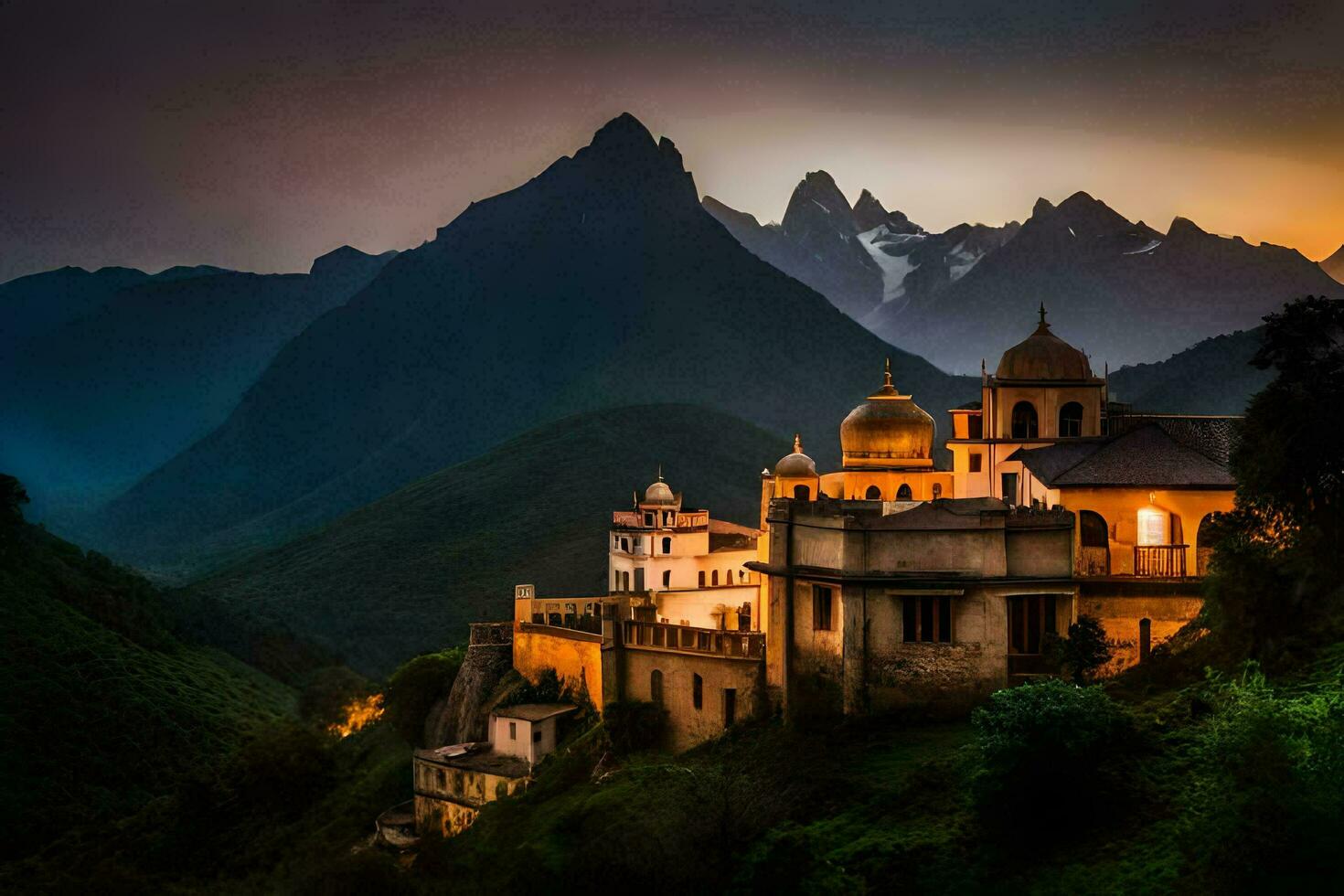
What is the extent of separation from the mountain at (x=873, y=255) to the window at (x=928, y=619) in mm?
125644

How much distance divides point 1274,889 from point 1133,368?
83.1m

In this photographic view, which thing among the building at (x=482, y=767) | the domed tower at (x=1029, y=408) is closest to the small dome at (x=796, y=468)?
the domed tower at (x=1029, y=408)

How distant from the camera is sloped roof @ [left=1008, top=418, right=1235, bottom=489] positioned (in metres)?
33.5

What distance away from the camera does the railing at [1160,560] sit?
3234cm

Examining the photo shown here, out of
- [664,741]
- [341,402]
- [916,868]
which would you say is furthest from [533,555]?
[341,402]

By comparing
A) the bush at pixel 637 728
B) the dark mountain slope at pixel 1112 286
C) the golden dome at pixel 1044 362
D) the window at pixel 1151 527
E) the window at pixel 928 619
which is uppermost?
the dark mountain slope at pixel 1112 286

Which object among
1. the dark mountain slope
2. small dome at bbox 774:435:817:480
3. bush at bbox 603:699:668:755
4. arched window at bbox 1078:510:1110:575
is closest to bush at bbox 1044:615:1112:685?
arched window at bbox 1078:510:1110:575

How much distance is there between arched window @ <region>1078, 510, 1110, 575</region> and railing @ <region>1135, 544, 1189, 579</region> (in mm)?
700

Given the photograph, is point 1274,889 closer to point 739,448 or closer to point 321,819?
point 321,819

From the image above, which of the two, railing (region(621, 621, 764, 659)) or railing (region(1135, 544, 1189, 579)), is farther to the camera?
railing (region(621, 621, 764, 659))

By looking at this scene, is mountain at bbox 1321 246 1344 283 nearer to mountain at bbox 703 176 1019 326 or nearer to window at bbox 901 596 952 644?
window at bbox 901 596 952 644

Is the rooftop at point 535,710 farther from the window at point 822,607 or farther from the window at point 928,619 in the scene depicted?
the window at point 928,619

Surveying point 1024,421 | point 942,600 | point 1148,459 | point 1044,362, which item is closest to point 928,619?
point 942,600

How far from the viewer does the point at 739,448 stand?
387 feet
